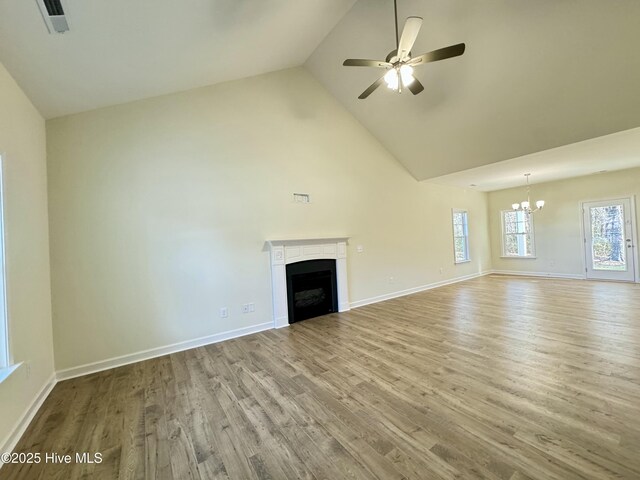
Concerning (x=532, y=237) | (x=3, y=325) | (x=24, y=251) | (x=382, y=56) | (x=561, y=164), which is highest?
(x=382, y=56)

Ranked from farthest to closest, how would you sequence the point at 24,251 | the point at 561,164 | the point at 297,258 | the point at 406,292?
the point at 406,292
the point at 561,164
the point at 297,258
the point at 24,251

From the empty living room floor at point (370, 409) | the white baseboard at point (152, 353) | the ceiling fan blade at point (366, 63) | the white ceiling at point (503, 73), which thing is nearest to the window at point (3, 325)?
the empty living room floor at point (370, 409)

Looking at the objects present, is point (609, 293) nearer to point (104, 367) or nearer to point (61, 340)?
point (104, 367)

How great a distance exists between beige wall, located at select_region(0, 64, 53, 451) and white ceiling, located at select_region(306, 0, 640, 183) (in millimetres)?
3831

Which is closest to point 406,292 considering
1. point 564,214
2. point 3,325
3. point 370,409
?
point 370,409

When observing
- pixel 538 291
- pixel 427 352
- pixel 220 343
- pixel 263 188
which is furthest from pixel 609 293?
pixel 220 343

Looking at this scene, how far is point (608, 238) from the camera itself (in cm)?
638

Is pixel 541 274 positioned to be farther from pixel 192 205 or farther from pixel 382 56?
pixel 192 205

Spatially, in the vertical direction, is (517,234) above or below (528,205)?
below

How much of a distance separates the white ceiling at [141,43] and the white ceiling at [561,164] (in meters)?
4.14

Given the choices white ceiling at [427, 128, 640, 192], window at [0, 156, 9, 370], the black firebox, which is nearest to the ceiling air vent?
window at [0, 156, 9, 370]

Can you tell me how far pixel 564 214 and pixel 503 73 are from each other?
18.8 ft

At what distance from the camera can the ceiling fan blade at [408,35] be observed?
2180 mm

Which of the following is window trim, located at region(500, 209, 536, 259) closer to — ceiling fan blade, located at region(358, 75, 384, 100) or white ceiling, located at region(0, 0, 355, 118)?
ceiling fan blade, located at region(358, 75, 384, 100)
